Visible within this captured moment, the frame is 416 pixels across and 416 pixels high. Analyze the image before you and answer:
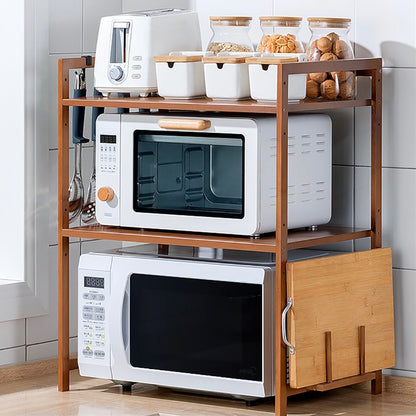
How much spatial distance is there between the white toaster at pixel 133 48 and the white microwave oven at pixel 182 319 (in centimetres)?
42

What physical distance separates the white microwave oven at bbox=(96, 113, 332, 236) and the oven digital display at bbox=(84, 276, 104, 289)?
0.46 feet

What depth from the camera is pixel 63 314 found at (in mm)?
3002

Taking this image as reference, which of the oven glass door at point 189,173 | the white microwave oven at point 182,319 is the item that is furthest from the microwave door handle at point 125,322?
the oven glass door at point 189,173

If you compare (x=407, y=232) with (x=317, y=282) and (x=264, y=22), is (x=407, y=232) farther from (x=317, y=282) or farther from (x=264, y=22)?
(x=264, y=22)

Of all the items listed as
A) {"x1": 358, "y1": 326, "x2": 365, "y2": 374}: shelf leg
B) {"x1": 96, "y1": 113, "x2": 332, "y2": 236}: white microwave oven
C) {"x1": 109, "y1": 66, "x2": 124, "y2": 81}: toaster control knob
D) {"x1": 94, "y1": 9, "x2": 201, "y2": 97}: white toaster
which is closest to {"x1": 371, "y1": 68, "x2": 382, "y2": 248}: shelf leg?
{"x1": 96, "y1": 113, "x2": 332, "y2": 236}: white microwave oven

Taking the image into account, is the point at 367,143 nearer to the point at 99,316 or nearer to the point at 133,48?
the point at 133,48

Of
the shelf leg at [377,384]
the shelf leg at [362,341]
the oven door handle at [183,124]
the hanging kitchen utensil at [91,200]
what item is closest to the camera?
the oven door handle at [183,124]

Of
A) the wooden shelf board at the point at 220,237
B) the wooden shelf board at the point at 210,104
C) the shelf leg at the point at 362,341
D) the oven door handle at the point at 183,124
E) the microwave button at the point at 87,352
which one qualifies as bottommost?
the microwave button at the point at 87,352

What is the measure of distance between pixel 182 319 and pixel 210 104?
527 millimetres

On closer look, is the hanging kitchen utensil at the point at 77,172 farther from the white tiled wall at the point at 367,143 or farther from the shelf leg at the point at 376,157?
the shelf leg at the point at 376,157

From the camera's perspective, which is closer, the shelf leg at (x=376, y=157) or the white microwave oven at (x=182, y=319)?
the white microwave oven at (x=182, y=319)

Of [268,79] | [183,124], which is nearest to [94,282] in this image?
[183,124]

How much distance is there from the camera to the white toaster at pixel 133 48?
9.51ft

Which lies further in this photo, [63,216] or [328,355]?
[63,216]
